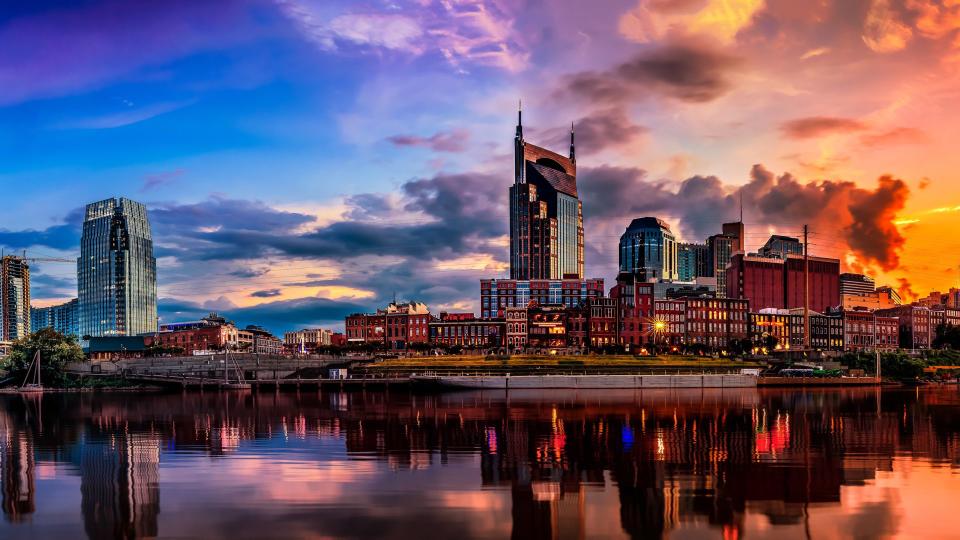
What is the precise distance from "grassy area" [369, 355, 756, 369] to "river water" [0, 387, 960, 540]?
2558 inches

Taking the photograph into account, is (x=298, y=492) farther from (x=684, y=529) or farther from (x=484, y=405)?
(x=484, y=405)

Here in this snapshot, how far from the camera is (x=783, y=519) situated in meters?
30.8

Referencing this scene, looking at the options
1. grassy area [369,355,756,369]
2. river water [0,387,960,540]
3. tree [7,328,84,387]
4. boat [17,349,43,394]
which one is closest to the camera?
river water [0,387,960,540]

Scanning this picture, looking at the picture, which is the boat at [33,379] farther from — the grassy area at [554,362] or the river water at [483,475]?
the river water at [483,475]

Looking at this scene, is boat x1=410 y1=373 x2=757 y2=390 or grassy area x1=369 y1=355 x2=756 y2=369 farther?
grassy area x1=369 y1=355 x2=756 y2=369

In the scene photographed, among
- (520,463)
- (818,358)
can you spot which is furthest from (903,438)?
(818,358)

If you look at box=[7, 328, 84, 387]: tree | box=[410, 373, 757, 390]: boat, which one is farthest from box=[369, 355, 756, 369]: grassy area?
box=[7, 328, 84, 387]: tree

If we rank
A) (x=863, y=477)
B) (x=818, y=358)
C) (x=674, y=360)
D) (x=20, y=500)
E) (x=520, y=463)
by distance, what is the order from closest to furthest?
1. (x=20, y=500)
2. (x=863, y=477)
3. (x=520, y=463)
4. (x=674, y=360)
5. (x=818, y=358)

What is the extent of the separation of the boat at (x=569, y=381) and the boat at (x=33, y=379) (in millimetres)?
61721

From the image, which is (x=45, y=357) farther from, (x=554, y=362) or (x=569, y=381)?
(x=569, y=381)

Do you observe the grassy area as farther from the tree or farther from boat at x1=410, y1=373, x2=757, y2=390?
the tree

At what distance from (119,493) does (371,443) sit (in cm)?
1997

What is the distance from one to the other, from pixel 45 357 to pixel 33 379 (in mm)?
4173

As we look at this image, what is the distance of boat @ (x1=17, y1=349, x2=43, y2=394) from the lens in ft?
420
